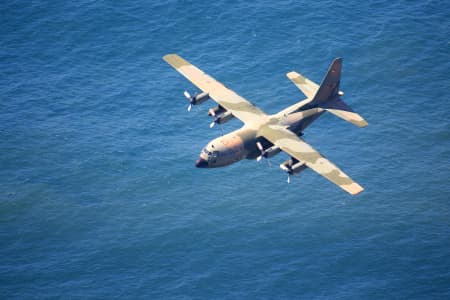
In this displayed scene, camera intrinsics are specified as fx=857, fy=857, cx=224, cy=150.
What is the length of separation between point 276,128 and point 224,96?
13.6 meters

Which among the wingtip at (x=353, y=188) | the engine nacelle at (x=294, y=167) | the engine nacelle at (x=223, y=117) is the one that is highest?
the engine nacelle at (x=223, y=117)

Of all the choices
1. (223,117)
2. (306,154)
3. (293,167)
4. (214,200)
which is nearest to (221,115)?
(223,117)

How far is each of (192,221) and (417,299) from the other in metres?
45.4

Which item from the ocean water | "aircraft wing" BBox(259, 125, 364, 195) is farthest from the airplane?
the ocean water

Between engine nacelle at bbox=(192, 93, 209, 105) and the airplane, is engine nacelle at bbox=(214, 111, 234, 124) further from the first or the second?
engine nacelle at bbox=(192, 93, 209, 105)

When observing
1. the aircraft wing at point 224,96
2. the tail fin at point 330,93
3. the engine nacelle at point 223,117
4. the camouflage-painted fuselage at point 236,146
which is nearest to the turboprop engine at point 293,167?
the camouflage-painted fuselage at point 236,146

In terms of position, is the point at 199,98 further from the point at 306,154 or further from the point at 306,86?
the point at 306,154

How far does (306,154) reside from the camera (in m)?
136

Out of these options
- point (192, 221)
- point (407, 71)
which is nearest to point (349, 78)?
point (407, 71)

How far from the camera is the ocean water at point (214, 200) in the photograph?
16075 cm

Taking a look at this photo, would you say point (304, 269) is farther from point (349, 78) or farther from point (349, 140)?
point (349, 78)

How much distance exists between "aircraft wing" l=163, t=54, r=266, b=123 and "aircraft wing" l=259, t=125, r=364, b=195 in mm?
5336

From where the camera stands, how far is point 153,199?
6885 inches

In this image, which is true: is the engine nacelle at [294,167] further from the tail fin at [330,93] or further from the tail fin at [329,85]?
the tail fin at [329,85]
